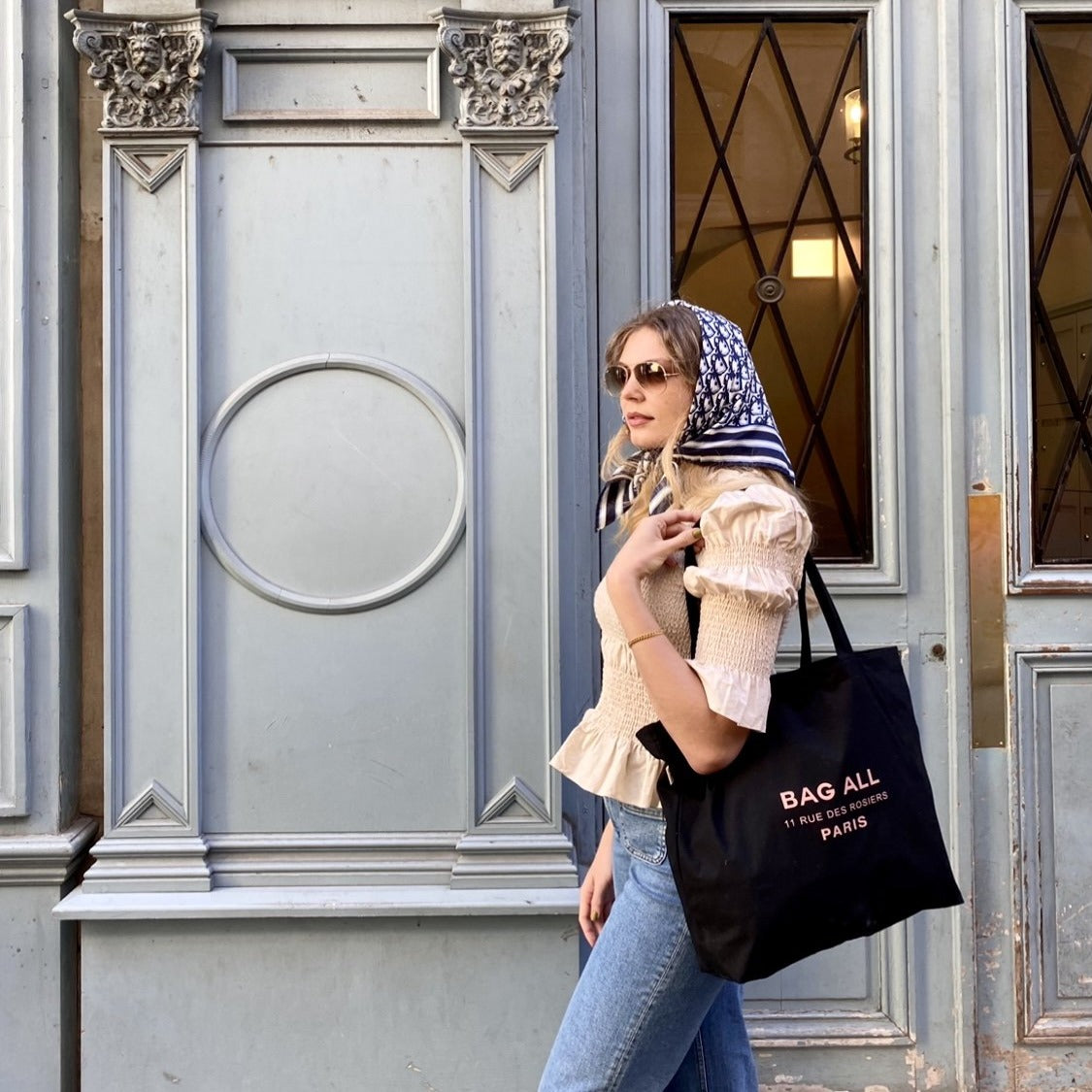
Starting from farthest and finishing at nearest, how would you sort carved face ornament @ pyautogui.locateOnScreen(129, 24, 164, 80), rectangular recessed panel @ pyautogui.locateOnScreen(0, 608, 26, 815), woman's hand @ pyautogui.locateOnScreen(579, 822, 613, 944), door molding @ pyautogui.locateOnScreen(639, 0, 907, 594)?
door molding @ pyautogui.locateOnScreen(639, 0, 907, 594) < rectangular recessed panel @ pyautogui.locateOnScreen(0, 608, 26, 815) < carved face ornament @ pyautogui.locateOnScreen(129, 24, 164, 80) < woman's hand @ pyautogui.locateOnScreen(579, 822, 613, 944)

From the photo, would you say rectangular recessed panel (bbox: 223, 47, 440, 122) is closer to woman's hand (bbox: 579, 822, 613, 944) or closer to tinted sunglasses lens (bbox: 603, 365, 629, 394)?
tinted sunglasses lens (bbox: 603, 365, 629, 394)

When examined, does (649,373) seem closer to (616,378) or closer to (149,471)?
(616,378)

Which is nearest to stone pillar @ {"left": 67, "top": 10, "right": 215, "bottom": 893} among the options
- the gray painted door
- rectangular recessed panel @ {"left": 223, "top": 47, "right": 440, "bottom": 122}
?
rectangular recessed panel @ {"left": 223, "top": 47, "right": 440, "bottom": 122}

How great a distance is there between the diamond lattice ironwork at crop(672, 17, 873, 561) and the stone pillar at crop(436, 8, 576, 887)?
516mm

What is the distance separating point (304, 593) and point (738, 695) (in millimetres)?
1656

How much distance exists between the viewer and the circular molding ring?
298 cm

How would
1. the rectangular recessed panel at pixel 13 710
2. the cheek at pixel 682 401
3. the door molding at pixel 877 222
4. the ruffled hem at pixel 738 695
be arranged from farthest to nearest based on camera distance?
the door molding at pixel 877 222
the rectangular recessed panel at pixel 13 710
the cheek at pixel 682 401
the ruffled hem at pixel 738 695

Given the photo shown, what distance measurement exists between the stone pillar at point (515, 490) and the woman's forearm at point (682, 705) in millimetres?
1245

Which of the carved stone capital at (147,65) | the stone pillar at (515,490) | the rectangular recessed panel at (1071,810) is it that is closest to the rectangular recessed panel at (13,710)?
the stone pillar at (515,490)

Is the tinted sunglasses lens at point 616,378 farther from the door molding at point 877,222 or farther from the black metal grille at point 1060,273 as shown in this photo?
the black metal grille at point 1060,273

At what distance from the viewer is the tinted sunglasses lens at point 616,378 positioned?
1992 mm

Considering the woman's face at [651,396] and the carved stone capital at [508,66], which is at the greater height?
the carved stone capital at [508,66]

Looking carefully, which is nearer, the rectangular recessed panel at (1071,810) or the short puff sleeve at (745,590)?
the short puff sleeve at (745,590)

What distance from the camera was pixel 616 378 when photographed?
2.03 metres
